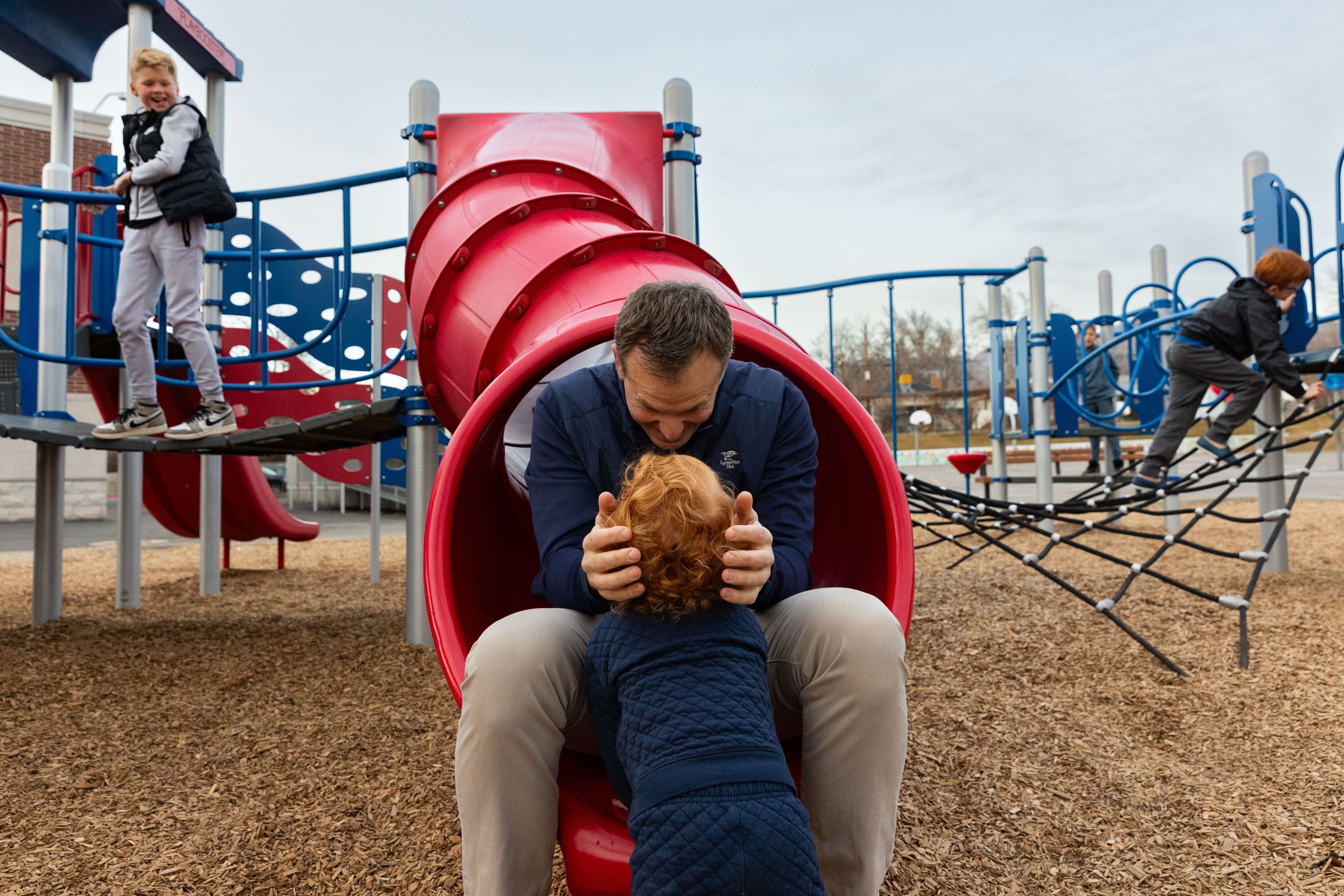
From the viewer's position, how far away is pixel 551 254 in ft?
7.17

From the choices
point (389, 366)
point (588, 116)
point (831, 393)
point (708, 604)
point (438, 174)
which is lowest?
point (708, 604)

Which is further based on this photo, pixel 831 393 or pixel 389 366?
pixel 389 366

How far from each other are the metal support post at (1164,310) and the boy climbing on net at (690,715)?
4745 mm

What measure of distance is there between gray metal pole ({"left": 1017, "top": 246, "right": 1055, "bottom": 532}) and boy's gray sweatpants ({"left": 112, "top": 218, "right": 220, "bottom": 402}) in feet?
15.6

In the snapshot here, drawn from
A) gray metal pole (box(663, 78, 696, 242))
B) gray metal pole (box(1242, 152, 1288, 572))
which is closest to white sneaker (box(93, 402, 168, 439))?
gray metal pole (box(663, 78, 696, 242))

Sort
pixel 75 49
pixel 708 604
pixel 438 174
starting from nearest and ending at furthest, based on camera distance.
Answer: pixel 708 604 → pixel 438 174 → pixel 75 49

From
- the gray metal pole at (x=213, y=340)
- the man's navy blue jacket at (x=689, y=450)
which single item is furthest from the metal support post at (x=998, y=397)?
the man's navy blue jacket at (x=689, y=450)

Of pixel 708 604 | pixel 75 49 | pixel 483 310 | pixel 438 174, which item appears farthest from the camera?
pixel 75 49

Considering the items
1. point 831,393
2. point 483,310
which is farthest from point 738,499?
point 483,310

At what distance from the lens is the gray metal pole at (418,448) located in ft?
10.2

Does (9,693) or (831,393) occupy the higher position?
(831,393)

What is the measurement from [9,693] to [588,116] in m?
2.58

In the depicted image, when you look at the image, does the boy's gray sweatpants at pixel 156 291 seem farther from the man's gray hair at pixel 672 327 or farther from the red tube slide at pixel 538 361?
the man's gray hair at pixel 672 327

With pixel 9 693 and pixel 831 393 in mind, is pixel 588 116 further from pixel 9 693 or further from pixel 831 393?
pixel 9 693
